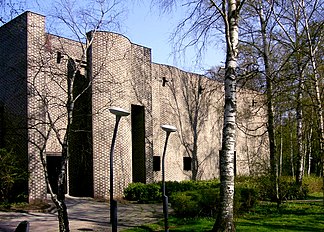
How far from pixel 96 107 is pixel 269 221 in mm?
9045

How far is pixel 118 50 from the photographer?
18.7m

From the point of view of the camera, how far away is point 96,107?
17.7 metres

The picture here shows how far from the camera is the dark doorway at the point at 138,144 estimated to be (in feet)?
66.8

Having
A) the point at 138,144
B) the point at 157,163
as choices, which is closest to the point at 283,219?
the point at 138,144

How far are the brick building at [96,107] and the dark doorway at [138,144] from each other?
5 cm

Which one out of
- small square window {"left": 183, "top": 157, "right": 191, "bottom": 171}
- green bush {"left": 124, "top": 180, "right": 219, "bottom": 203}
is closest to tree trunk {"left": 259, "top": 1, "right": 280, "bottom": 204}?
green bush {"left": 124, "top": 180, "right": 219, "bottom": 203}

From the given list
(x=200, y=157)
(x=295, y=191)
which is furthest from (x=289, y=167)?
(x=295, y=191)

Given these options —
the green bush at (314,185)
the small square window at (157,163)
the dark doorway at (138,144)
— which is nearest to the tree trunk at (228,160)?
the dark doorway at (138,144)

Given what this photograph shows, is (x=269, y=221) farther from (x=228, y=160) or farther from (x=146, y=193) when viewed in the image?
(x=146, y=193)

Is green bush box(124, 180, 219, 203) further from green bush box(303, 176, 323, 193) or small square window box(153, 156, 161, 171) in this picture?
green bush box(303, 176, 323, 193)

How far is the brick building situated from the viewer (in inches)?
619

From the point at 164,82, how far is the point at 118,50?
15.9 feet

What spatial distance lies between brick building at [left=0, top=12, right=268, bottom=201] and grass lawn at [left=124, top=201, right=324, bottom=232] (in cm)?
239

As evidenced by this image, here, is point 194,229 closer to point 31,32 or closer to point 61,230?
point 61,230
